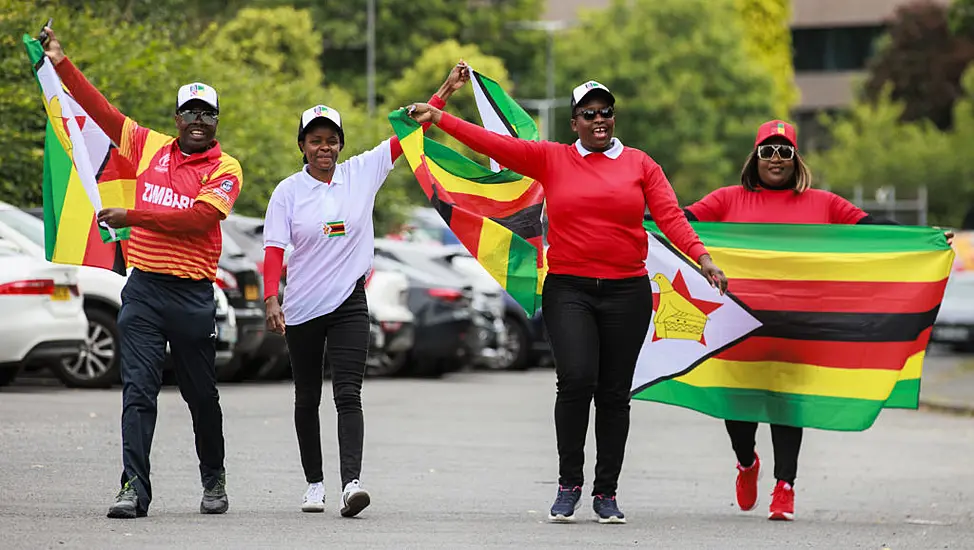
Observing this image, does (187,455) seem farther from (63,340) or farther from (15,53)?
(15,53)

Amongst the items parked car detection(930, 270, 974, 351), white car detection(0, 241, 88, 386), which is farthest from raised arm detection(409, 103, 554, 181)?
parked car detection(930, 270, 974, 351)

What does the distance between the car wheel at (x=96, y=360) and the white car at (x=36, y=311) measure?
1.11 m

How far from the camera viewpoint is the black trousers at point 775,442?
10.6 m

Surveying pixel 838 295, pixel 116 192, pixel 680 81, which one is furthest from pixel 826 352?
pixel 680 81

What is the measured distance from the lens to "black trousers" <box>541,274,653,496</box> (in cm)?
959

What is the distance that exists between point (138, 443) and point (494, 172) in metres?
2.49

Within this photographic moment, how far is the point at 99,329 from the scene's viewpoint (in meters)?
18.6

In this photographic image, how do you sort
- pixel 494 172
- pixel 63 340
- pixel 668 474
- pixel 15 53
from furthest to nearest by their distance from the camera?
pixel 15 53, pixel 63 340, pixel 668 474, pixel 494 172

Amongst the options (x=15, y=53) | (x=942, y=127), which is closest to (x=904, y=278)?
(x=15, y=53)

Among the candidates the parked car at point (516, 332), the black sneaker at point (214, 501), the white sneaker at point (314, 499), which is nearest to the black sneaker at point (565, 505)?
the white sneaker at point (314, 499)

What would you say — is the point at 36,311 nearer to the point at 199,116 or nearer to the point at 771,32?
the point at 199,116

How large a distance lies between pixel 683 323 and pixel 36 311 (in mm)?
7717

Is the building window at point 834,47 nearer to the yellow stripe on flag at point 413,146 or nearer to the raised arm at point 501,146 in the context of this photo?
the yellow stripe on flag at point 413,146

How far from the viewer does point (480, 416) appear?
60.5 feet
